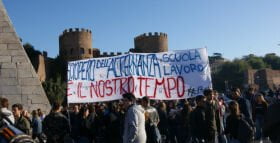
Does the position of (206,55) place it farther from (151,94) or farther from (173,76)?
(151,94)

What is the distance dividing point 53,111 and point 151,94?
273 cm

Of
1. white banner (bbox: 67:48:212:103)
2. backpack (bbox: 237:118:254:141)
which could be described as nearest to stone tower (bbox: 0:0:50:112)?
white banner (bbox: 67:48:212:103)

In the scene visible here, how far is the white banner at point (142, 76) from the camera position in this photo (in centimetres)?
989

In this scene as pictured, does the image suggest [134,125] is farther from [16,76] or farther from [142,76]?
[16,76]

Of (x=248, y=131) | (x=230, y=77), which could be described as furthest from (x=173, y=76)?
(x=230, y=77)

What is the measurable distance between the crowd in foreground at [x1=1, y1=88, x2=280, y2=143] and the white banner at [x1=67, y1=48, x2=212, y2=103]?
427mm

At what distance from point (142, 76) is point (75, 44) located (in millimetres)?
58984

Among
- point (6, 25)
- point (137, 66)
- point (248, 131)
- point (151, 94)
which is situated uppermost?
point (6, 25)

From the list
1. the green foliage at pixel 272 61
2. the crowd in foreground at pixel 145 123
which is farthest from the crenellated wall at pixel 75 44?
the green foliage at pixel 272 61

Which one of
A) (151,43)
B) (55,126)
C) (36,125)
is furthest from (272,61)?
(55,126)

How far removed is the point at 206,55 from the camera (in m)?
10.3

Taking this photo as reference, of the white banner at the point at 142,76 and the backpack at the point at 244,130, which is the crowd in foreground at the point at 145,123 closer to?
the backpack at the point at 244,130

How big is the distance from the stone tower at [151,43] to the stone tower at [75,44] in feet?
25.7

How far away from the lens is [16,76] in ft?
33.4
